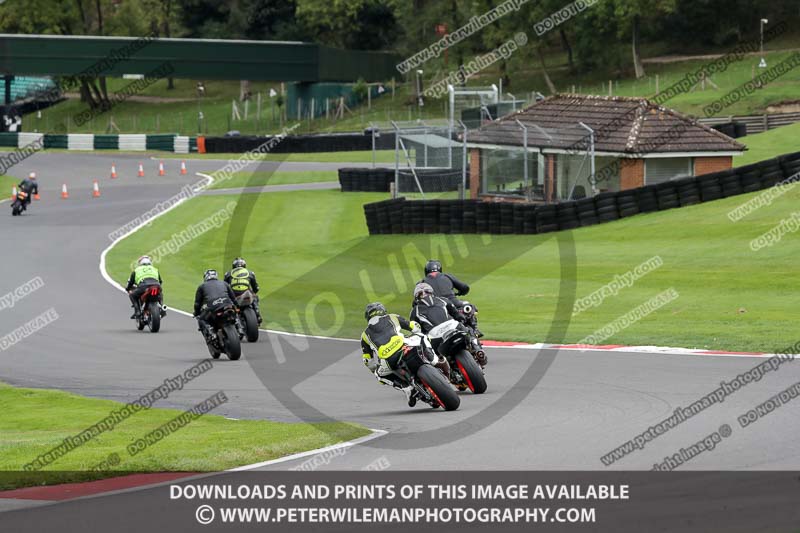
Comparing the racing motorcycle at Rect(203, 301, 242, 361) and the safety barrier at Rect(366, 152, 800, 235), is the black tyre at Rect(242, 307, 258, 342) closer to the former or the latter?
the racing motorcycle at Rect(203, 301, 242, 361)

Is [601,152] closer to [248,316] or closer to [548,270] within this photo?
[548,270]

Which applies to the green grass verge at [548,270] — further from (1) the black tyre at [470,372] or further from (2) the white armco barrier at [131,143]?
(2) the white armco barrier at [131,143]

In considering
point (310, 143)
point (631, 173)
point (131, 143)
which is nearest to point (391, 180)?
point (631, 173)

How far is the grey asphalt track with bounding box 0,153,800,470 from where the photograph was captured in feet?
40.6

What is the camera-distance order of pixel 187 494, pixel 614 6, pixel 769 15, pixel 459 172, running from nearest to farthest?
pixel 187 494, pixel 459 172, pixel 614 6, pixel 769 15

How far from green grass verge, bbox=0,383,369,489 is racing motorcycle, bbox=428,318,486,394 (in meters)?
2.33

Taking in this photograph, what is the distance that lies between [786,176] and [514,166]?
1092 centimetres

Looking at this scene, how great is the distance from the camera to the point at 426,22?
9244 cm

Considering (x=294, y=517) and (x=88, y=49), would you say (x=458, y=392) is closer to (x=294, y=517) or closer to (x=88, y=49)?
(x=294, y=517)

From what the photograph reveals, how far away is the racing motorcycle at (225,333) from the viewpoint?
20859 mm

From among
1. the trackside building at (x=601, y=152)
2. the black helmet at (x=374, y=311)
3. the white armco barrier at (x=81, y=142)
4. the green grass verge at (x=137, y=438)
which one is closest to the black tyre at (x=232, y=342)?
the green grass verge at (x=137, y=438)

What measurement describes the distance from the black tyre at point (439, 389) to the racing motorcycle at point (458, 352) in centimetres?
101

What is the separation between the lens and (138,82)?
105 m

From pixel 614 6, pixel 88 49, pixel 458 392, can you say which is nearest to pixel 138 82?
pixel 88 49
